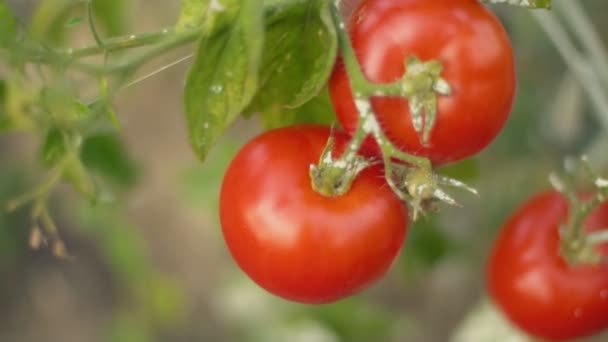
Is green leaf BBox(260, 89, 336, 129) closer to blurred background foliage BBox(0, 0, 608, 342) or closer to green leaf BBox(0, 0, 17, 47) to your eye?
blurred background foliage BBox(0, 0, 608, 342)

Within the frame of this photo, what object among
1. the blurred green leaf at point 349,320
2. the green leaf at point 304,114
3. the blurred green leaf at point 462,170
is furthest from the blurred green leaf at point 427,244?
the green leaf at point 304,114

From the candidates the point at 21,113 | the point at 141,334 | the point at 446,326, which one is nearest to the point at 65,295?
the point at 141,334

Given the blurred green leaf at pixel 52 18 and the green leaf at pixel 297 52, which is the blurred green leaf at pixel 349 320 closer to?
the blurred green leaf at pixel 52 18

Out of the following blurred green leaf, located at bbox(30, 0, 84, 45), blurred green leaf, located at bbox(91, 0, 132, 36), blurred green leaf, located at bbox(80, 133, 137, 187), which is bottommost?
blurred green leaf, located at bbox(80, 133, 137, 187)

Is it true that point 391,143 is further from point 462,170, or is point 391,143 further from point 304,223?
point 462,170

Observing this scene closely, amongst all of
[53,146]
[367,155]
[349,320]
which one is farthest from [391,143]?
[349,320]

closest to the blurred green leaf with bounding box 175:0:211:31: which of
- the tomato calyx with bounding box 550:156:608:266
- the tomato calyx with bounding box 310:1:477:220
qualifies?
the tomato calyx with bounding box 310:1:477:220

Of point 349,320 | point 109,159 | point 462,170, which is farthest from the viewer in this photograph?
point 349,320
